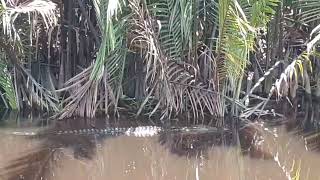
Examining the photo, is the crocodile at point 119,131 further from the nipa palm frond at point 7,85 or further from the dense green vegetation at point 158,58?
the nipa palm frond at point 7,85

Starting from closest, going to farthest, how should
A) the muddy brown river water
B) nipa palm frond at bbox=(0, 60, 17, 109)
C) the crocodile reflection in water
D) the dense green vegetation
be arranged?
the muddy brown river water
the crocodile reflection in water
the dense green vegetation
nipa palm frond at bbox=(0, 60, 17, 109)

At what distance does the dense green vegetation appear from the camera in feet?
18.6

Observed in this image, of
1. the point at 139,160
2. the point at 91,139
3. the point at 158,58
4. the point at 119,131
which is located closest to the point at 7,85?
the point at 91,139

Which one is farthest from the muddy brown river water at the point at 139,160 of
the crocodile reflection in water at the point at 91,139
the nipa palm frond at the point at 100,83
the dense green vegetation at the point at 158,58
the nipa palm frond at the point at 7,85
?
the nipa palm frond at the point at 7,85

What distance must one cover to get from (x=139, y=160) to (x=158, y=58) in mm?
1116

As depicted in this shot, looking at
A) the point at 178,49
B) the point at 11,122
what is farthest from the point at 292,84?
the point at 11,122

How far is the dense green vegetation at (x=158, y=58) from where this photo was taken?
5.66 meters

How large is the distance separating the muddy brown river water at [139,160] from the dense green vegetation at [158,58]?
63cm

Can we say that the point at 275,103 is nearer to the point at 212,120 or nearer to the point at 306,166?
the point at 212,120

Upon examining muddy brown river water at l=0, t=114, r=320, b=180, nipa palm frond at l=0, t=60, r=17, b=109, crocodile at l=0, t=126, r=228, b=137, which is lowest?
muddy brown river water at l=0, t=114, r=320, b=180

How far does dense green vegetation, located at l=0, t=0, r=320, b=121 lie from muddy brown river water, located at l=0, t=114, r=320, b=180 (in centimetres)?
63

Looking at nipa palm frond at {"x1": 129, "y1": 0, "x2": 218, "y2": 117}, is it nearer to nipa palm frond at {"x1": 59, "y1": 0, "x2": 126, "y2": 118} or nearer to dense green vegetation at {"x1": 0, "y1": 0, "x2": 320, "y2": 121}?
dense green vegetation at {"x1": 0, "y1": 0, "x2": 320, "y2": 121}

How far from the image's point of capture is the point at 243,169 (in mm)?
4945

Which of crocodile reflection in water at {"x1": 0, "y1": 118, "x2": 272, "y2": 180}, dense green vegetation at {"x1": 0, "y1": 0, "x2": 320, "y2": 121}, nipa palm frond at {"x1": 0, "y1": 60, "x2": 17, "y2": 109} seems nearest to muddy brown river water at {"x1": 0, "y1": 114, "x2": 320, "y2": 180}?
crocodile reflection in water at {"x1": 0, "y1": 118, "x2": 272, "y2": 180}
